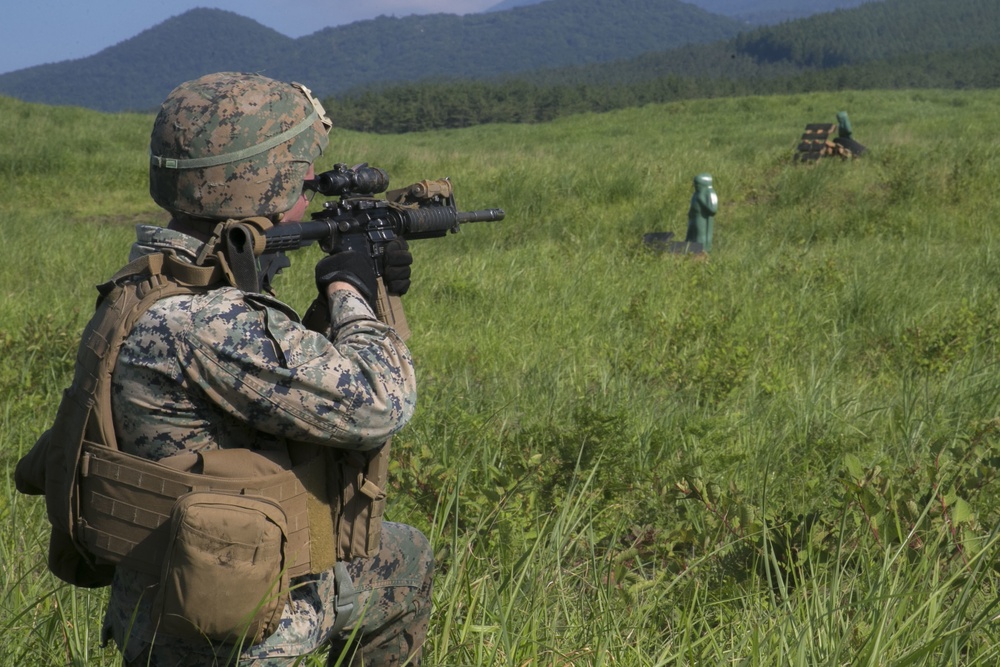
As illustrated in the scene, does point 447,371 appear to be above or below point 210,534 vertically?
below

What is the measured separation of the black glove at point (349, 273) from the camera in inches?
79.1

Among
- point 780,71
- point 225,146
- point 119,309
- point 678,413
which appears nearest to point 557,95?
point 678,413

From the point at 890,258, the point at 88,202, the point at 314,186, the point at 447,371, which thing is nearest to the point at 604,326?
the point at 447,371

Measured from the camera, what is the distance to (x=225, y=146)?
186 cm

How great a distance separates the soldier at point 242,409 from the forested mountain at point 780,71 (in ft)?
217

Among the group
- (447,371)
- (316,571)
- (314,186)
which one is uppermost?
(314,186)

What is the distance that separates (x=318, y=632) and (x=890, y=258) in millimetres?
6835

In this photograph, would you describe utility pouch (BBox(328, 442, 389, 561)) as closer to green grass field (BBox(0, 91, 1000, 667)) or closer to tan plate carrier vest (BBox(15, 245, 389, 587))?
tan plate carrier vest (BBox(15, 245, 389, 587))

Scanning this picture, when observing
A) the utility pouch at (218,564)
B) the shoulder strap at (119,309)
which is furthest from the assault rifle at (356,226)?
the utility pouch at (218,564)

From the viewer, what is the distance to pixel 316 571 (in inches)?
72.2

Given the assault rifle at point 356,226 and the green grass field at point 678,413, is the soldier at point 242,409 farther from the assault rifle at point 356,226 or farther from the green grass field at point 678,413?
the green grass field at point 678,413

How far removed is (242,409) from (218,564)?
0.86 ft

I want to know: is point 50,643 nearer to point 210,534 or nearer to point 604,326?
point 210,534

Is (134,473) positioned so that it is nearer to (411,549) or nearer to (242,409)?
(242,409)
